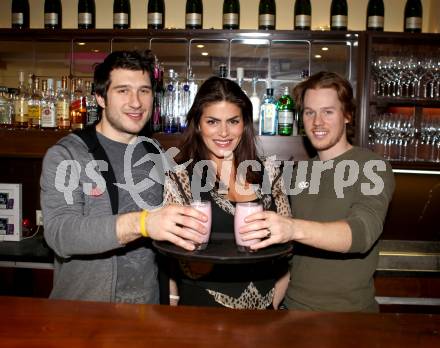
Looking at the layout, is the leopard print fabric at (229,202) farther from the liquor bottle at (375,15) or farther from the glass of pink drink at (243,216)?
the liquor bottle at (375,15)

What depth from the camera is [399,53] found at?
3.03 meters

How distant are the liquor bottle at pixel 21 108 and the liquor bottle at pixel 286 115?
156 centimetres

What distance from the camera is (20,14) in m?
3.05

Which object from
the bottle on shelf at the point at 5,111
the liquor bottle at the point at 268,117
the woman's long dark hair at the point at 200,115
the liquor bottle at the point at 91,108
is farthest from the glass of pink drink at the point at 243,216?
the bottle on shelf at the point at 5,111

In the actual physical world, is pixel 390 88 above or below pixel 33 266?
above

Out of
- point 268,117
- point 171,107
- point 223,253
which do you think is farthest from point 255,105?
point 223,253

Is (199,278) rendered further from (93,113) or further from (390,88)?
(390,88)

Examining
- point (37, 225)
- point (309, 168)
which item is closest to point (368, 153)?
point (309, 168)

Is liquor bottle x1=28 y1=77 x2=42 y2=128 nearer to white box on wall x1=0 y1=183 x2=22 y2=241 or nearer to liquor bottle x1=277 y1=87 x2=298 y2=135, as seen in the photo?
white box on wall x1=0 y1=183 x2=22 y2=241

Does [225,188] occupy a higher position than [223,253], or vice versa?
[225,188]

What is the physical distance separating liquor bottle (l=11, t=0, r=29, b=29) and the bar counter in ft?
A: 7.22

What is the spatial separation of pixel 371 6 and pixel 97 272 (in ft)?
8.80

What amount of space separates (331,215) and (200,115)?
0.66 m

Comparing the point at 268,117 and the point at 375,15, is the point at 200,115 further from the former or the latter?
the point at 375,15
